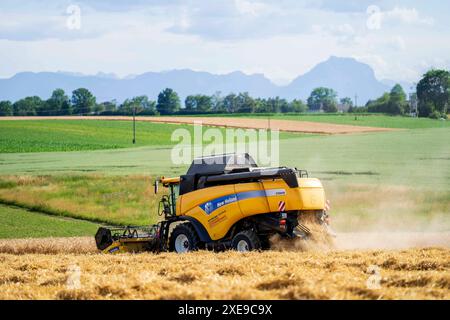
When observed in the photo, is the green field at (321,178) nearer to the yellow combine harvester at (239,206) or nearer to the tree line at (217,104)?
the yellow combine harvester at (239,206)

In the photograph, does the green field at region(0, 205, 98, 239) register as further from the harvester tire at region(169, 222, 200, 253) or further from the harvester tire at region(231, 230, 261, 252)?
the harvester tire at region(231, 230, 261, 252)

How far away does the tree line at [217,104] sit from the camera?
277 feet

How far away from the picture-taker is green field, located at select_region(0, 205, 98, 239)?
2734 cm

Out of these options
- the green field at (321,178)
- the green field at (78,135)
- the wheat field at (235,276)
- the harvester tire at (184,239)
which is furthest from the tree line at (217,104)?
the wheat field at (235,276)

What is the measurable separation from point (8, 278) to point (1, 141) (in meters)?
53.4

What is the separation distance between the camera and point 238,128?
68.1 meters

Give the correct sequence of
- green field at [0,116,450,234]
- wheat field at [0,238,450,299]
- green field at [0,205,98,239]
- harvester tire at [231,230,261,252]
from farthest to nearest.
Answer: green field at [0,116,450,234]
green field at [0,205,98,239]
harvester tire at [231,230,261,252]
wheat field at [0,238,450,299]

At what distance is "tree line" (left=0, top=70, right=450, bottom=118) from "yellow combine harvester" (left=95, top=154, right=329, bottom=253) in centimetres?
6186

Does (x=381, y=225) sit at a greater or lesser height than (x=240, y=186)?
lesser

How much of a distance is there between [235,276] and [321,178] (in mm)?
25501

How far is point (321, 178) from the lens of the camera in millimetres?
35969

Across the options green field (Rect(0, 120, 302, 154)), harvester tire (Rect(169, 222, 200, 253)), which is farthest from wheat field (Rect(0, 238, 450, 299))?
green field (Rect(0, 120, 302, 154))
